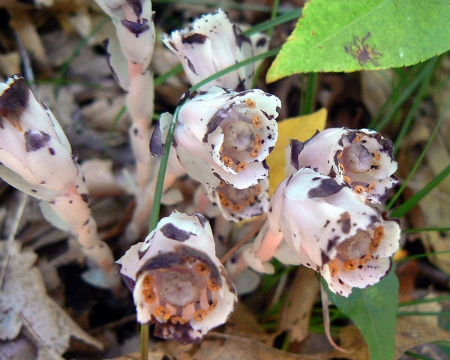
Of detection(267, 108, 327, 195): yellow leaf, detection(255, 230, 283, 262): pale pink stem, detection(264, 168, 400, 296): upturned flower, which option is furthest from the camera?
detection(267, 108, 327, 195): yellow leaf

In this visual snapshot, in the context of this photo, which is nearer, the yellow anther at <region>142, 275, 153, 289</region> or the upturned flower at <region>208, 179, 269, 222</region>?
the yellow anther at <region>142, 275, 153, 289</region>

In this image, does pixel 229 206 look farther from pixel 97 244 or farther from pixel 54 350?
pixel 54 350

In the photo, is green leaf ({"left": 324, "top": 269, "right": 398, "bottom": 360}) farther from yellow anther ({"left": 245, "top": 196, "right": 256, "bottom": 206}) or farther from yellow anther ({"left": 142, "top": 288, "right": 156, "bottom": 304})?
yellow anther ({"left": 142, "top": 288, "right": 156, "bottom": 304})

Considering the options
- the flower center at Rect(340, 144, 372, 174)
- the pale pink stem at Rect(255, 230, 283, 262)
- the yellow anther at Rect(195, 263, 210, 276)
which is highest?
the flower center at Rect(340, 144, 372, 174)

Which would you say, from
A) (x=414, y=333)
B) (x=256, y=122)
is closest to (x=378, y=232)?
(x=256, y=122)

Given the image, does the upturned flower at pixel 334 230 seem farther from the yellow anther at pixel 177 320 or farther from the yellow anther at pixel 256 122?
the yellow anther at pixel 177 320

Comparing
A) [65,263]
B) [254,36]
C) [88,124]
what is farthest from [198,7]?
[65,263]

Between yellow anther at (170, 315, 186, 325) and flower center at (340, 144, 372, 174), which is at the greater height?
flower center at (340, 144, 372, 174)

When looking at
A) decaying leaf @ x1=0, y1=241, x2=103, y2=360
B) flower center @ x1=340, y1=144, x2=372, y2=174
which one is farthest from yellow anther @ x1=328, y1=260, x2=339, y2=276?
decaying leaf @ x1=0, y1=241, x2=103, y2=360

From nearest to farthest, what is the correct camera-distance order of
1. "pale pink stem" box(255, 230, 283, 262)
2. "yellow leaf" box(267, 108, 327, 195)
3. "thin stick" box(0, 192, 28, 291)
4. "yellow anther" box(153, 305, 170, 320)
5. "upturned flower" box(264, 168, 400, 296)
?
"upturned flower" box(264, 168, 400, 296), "yellow anther" box(153, 305, 170, 320), "pale pink stem" box(255, 230, 283, 262), "yellow leaf" box(267, 108, 327, 195), "thin stick" box(0, 192, 28, 291)
